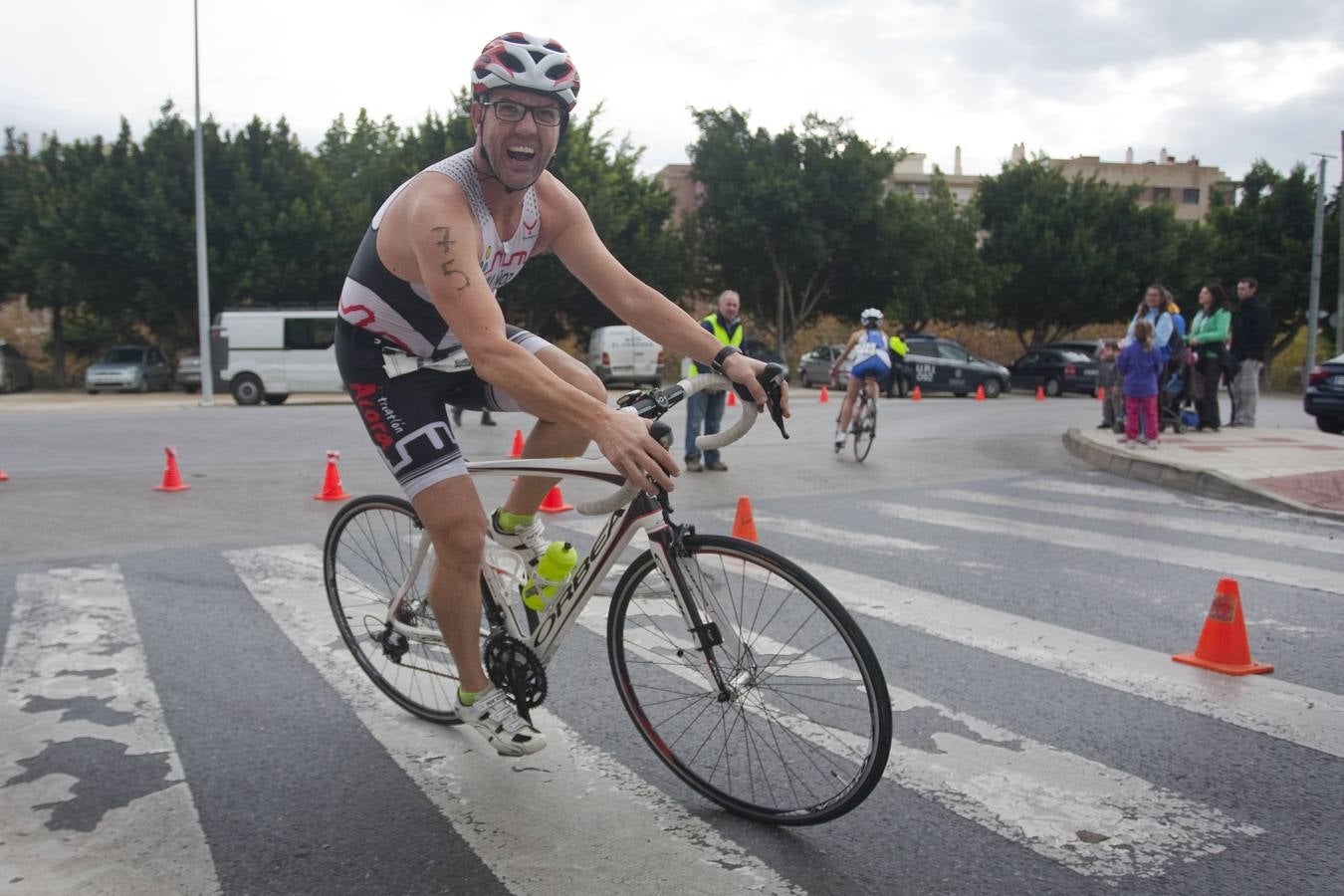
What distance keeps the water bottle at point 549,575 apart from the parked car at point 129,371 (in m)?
31.9

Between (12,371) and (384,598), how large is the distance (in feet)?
114

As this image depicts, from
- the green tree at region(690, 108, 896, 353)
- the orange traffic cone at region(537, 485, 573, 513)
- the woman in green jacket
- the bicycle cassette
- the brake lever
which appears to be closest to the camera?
the brake lever

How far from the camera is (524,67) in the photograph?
3.16 m

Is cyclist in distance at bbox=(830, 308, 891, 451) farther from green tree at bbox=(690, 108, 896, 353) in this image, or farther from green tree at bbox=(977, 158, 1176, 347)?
green tree at bbox=(977, 158, 1176, 347)

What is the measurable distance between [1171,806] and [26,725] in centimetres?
366

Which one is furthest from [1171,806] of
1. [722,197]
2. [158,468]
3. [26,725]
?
[722,197]

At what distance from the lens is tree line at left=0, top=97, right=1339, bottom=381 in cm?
3409

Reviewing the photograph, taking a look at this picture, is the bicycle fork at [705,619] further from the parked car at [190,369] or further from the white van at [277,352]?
the parked car at [190,369]

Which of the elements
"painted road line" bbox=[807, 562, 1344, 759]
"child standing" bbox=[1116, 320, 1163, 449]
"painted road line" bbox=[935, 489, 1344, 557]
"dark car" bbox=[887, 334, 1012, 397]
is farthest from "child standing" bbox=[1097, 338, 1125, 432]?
"dark car" bbox=[887, 334, 1012, 397]

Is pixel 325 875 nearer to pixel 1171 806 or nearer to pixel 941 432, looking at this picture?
pixel 1171 806

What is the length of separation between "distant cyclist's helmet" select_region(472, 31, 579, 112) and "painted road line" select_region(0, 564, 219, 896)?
2.17 meters

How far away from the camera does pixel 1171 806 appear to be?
3.34m

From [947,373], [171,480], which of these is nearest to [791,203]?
[947,373]

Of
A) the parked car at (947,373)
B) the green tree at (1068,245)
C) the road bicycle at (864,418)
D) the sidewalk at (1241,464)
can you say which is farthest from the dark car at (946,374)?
the road bicycle at (864,418)
